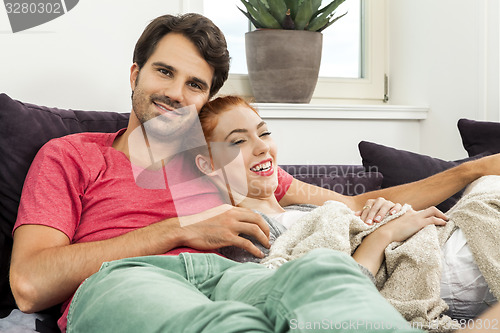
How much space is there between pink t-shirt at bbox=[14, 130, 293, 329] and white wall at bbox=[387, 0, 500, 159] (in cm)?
138

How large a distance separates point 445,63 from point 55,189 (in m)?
1.86

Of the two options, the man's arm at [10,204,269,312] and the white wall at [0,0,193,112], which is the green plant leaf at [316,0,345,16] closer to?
the white wall at [0,0,193,112]

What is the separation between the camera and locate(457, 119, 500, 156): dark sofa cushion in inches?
73.0

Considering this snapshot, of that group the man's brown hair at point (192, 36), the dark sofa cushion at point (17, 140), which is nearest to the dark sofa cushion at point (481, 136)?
the man's brown hair at point (192, 36)

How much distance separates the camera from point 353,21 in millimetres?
2789

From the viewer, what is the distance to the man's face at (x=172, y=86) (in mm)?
1488

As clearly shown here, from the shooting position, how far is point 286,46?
2252mm

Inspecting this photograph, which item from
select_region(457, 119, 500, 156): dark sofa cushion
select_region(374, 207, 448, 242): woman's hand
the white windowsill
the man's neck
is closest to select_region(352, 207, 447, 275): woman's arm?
select_region(374, 207, 448, 242): woman's hand

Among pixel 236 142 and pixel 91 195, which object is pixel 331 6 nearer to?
pixel 236 142

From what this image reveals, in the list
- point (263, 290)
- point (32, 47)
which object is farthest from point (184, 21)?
point (263, 290)

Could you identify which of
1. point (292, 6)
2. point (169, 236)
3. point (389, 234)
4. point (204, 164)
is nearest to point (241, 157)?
point (204, 164)

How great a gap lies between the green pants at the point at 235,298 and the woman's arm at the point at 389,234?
254mm

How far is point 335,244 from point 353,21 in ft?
6.21

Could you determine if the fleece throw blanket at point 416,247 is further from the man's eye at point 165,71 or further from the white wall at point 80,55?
the white wall at point 80,55
